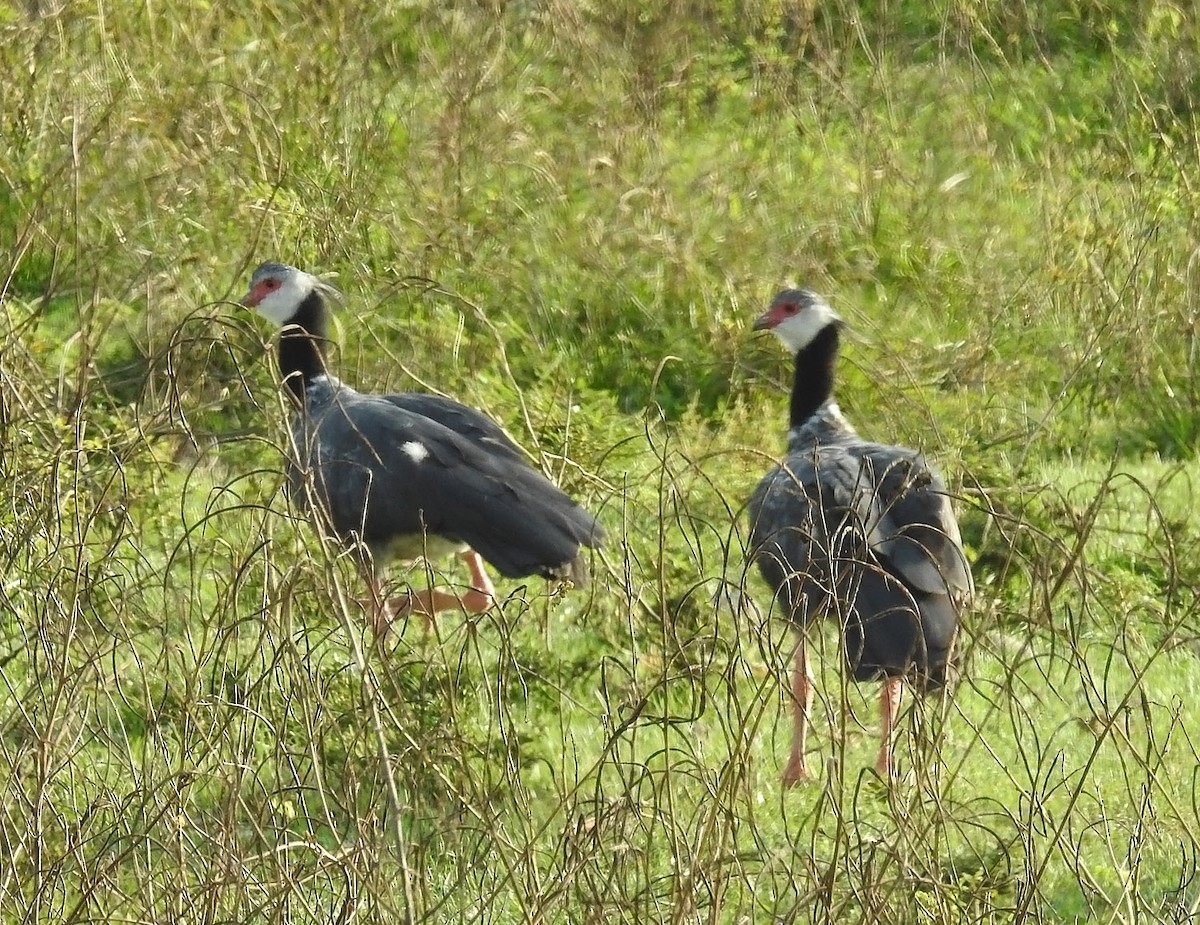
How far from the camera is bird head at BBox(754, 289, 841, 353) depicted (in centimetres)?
681

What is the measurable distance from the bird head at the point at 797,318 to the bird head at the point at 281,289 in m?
1.50

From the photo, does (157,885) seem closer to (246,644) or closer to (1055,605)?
(246,644)

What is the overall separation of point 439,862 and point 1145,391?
4.29m

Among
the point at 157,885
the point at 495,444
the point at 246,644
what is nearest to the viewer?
the point at 157,885

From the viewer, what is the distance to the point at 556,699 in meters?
5.45

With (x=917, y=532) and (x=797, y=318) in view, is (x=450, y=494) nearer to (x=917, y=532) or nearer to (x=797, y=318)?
(x=917, y=532)

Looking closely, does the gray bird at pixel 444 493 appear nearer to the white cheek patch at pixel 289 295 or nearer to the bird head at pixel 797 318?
the white cheek patch at pixel 289 295

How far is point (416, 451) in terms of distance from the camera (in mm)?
5938

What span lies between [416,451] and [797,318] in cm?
158

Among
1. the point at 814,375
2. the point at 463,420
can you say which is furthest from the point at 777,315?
the point at 463,420

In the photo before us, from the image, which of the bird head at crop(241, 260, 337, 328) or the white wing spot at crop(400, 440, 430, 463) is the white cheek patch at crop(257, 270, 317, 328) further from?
the white wing spot at crop(400, 440, 430, 463)

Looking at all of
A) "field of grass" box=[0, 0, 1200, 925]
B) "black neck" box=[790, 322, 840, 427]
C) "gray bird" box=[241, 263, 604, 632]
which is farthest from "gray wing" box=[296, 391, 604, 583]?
"black neck" box=[790, 322, 840, 427]

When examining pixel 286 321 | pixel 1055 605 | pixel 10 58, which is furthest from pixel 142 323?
pixel 1055 605

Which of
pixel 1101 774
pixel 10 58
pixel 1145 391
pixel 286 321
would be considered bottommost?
pixel 1145 391
